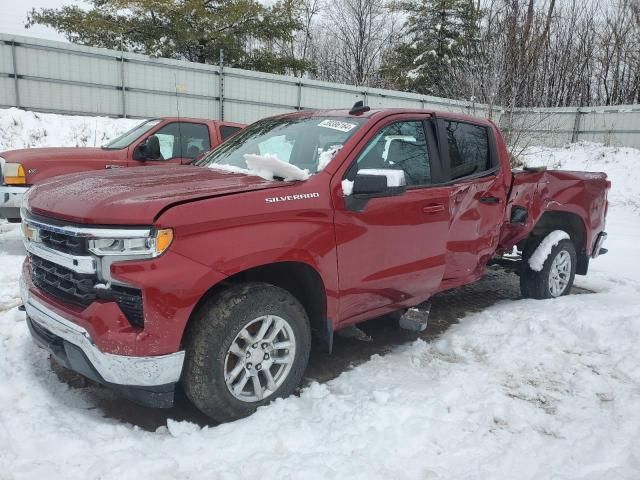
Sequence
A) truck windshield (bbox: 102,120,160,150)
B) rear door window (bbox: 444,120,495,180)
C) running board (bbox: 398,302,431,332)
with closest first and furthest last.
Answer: running board (bbox: 398,302,431,332) → rear door window (bbox: 444,120,495,180) → truck windshield (bbox: 102,120,160,150)

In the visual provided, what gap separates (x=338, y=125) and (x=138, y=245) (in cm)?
181

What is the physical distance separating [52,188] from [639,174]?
60.6 ft

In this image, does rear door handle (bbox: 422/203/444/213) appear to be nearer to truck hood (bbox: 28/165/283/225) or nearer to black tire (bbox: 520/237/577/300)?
truck hood (bbox: 28/165/283/225)

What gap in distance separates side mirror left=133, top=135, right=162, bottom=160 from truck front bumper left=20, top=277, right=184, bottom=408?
3.69 m

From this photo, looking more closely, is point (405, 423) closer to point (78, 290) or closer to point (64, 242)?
point (78, 290)

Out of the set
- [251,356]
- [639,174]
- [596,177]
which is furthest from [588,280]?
[639,174]

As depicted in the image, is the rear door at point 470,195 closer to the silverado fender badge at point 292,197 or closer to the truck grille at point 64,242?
the silverado fender badge at point 292,197

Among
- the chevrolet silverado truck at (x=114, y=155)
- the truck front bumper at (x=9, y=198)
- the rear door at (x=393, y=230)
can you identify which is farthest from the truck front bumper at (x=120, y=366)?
the truck front bumper at (x=9, y=198)

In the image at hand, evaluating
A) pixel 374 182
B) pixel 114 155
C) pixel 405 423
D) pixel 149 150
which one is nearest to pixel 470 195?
pixel 374 182

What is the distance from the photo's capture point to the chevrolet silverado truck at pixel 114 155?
594 cm

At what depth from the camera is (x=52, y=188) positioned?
9.82ft

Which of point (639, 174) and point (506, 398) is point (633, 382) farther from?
point (639, 174)

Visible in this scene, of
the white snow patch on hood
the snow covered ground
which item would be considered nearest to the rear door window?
the snow covered ground

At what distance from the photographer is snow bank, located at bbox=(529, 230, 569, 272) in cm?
516
